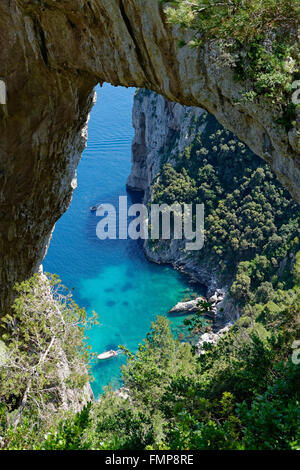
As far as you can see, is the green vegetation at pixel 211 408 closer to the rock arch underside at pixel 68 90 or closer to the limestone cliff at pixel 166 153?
the rock arch underside at pixel 68 90

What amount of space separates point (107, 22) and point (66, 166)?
4.30 metres

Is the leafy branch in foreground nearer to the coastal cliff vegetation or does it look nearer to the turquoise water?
the coastal cliff vegetation

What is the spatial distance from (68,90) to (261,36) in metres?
5.50

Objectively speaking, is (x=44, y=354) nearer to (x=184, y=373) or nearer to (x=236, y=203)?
(x=184, y=373)

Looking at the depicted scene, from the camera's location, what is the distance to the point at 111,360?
2847 centimetres

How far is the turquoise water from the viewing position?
102ft

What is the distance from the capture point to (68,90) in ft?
31.1

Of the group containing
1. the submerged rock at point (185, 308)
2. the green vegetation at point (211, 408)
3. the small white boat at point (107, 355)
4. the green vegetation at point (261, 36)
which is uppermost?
the submerged rock at point (185, 308)

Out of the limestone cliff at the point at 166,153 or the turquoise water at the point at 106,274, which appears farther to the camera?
the limestone cliff at the point at 166,153

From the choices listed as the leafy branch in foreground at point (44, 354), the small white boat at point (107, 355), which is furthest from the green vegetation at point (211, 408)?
the small white boat at point (107, 355)

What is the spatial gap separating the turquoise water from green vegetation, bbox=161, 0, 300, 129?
2317cm

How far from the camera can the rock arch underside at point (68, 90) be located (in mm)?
5977

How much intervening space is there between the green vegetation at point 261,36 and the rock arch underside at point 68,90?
0.23 m
